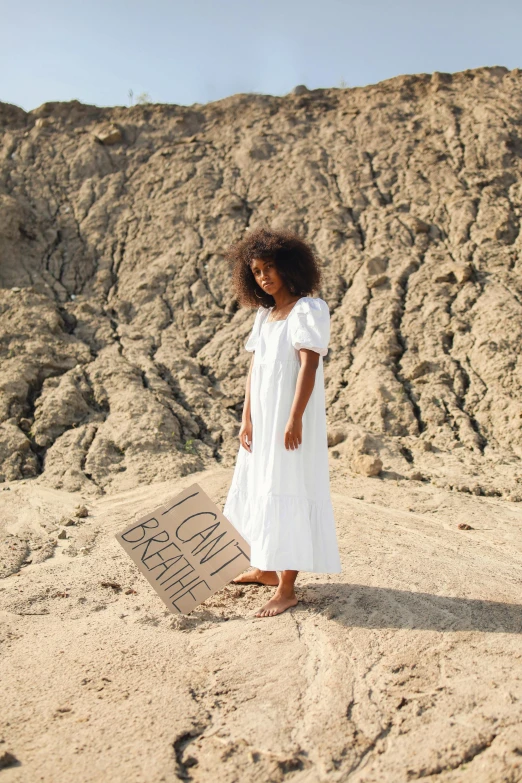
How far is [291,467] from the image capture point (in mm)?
2830

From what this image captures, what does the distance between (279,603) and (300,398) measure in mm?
901

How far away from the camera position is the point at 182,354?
7246 mm

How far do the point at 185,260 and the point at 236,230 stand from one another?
86 cm

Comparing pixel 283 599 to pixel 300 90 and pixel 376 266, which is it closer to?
pixel 376 266

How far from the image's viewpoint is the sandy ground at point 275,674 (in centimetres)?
175

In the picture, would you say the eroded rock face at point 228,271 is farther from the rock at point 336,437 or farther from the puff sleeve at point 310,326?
the puff sleeve at point 310,326

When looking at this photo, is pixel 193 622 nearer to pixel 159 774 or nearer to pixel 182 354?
pixel 159 774

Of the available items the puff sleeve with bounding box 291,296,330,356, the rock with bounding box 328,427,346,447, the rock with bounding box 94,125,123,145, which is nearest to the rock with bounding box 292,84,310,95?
the rock with bounding box 94,125,123,145

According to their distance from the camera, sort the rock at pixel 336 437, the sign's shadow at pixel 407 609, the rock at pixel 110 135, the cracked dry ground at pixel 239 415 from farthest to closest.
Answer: the rock at pixel 110 135, the rock at pixel 336 437, the sign's shadow at pixel 407 609, the cracked dry ground at pixel 239 415

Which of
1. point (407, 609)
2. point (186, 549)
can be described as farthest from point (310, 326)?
point (407, 609)

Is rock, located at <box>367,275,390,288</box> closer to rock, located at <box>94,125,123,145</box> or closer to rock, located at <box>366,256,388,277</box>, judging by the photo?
rock, located at <box>366,256,388,277</box>

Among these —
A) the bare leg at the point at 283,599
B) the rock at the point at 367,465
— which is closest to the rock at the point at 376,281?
the rock at the point at 367,465

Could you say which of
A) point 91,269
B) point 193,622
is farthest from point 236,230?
point 193,622

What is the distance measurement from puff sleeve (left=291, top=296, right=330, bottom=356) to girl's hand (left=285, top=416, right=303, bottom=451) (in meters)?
0.32
